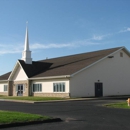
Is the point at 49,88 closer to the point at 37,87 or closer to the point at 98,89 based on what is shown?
the point at 37,87

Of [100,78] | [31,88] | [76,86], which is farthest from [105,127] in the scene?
[31,88]

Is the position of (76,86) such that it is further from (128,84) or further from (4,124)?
(4,124)

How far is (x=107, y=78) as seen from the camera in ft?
111

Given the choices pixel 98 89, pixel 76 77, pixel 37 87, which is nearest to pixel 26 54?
pixel 37 87

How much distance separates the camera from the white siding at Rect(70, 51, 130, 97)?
3112cm

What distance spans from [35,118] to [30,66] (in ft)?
91.4

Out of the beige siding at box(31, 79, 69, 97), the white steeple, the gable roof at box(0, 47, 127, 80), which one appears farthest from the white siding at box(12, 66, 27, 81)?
the beige siding at box(31, 79, 69, 97)

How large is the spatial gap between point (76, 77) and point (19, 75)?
35.5ft

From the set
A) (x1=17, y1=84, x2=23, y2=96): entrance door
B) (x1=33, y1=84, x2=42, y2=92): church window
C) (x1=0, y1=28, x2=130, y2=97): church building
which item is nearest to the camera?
(x1=0, y1=28, x2=130, y2=97): church building

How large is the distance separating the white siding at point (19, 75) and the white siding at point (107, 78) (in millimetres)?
9176

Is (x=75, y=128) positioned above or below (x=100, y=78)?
below

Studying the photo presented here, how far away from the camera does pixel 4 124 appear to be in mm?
9703

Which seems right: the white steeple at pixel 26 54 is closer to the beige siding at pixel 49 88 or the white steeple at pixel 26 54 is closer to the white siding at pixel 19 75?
the white siding at pixel 19 75

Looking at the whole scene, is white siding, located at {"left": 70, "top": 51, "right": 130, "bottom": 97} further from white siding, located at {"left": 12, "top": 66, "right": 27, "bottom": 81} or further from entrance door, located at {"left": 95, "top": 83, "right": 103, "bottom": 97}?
white siding, located at {"left": 12, "top": 66, "right": 27, "bottom": 81}
